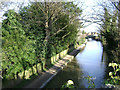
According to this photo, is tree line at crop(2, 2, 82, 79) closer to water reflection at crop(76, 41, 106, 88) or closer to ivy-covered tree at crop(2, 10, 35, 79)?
ivy-covered tree at crop(2, 10, 35, 79)

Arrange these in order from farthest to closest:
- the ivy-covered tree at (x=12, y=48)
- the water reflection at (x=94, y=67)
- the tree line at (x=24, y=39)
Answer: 1. the water reflection at (x=94, y=67)
2. the tree line at (x=24, y=39)
3. the ivy-covered tree at (x=12, y=48)

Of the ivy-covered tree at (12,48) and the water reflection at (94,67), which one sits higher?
the ivy-covered tree at (12,48)

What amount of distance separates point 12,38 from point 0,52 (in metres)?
1.05

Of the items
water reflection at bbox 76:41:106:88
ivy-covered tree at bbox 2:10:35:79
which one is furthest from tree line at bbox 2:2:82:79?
water reflection at bbox 76:41:106:88

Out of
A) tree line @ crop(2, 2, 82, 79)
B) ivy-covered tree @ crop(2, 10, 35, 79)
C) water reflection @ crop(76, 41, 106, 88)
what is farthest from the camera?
water reflection @ crop(76, 41, 106, 88)

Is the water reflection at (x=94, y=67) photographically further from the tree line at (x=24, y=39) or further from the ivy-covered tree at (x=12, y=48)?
the ivy-covered tree at (x=12, y=48)

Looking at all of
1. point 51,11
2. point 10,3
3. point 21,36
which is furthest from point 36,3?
point 21,36

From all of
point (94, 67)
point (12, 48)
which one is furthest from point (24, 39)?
point (94, 67)

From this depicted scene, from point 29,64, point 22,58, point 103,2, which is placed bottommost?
point 29,64

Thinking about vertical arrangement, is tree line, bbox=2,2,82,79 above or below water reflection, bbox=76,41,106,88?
above

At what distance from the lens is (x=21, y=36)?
23.4 ft

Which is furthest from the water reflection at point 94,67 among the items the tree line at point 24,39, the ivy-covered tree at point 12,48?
the ivy-covered tree at point 12,48

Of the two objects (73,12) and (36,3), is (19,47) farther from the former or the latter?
(73,12)

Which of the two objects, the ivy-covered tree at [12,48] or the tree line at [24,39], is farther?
the tree line at [24,39]
